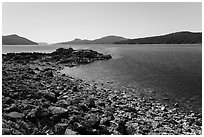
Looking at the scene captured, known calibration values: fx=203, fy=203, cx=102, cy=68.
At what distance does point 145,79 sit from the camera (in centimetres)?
3684

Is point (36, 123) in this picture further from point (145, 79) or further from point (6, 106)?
point (145, 79)

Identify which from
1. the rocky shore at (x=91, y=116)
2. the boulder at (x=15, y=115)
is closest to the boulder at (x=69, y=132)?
the rocky shore at (x=91, y=116)

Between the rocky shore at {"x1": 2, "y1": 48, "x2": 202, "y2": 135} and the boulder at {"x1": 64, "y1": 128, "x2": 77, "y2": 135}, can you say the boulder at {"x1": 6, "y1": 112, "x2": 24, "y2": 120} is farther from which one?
the boulder at {"x1": 64, "y1": 128, "x2": 77, "y2": 135}

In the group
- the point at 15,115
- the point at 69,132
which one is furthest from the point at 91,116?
the point at 15,115

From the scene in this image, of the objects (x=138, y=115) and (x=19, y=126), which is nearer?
(x=19, y=126)

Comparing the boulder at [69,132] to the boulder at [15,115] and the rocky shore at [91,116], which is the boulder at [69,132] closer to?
the rocky shore at [91,116]

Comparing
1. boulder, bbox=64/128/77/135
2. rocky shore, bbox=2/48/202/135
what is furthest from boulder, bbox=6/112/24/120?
boulder, bbox=64/128/77/135

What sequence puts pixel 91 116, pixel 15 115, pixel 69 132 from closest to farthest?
pixel 69 132 < pixel 15 115 < pixel 91 116

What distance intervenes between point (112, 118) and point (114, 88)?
1256cm

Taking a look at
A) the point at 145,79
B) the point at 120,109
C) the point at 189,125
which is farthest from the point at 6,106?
the point at 145,79

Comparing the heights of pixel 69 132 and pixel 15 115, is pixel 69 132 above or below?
below

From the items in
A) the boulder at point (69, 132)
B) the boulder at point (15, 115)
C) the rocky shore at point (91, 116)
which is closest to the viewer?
the boulder at point (69, 132)

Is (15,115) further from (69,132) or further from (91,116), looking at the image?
(91,116)

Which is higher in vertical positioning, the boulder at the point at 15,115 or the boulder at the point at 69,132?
the boulder at the point at 15,115
